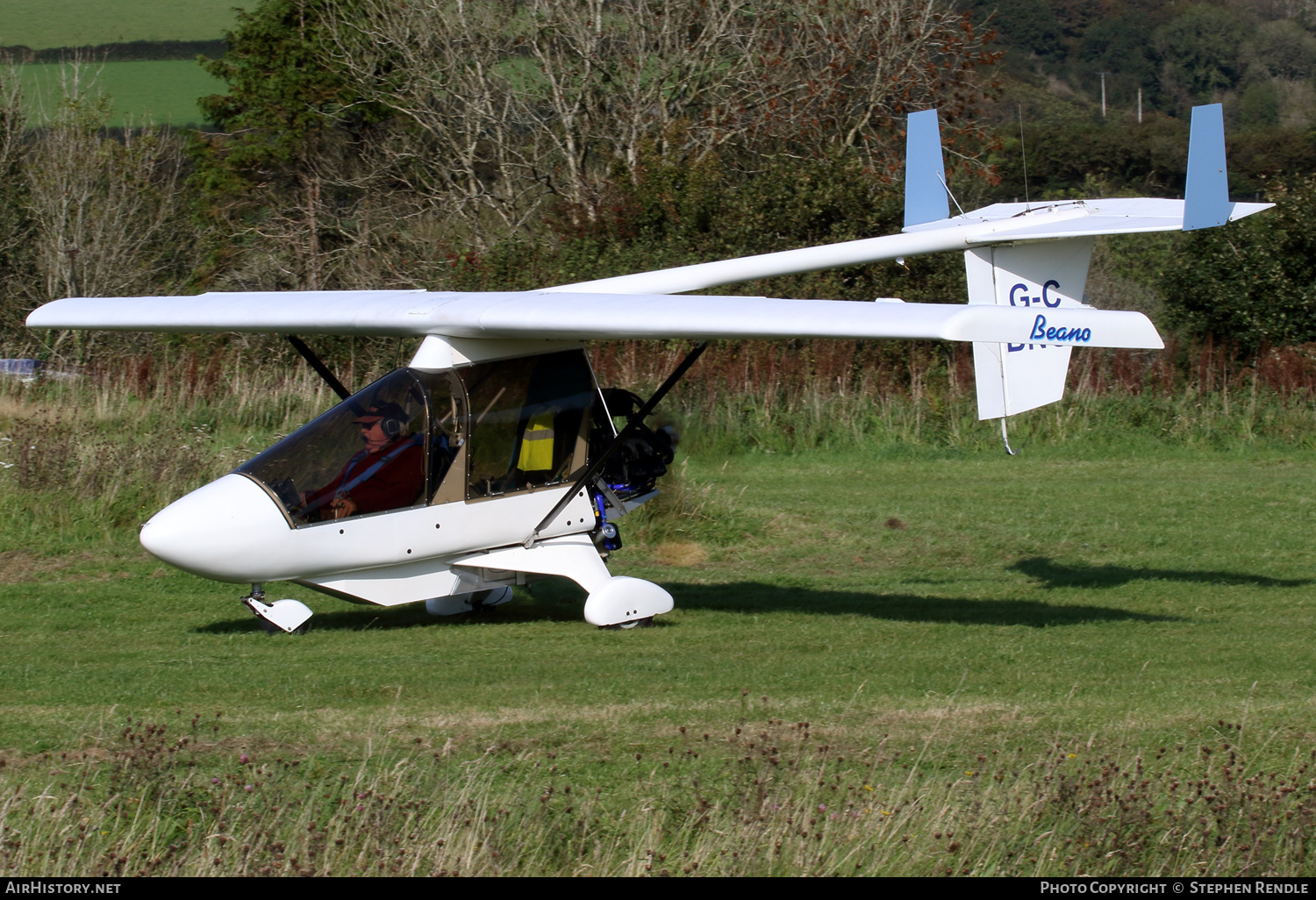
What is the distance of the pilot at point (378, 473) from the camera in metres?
8.66

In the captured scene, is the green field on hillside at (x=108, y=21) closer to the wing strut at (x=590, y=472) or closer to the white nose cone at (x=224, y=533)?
the wing strut at (x=590, y=472)

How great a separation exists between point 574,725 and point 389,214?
2471cm

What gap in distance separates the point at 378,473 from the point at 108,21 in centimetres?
5572

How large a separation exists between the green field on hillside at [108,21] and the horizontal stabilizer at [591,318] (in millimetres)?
45828

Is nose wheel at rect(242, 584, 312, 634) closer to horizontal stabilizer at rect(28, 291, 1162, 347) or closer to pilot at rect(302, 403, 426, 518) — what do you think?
pilot at rect(302, 403, 426, 518)

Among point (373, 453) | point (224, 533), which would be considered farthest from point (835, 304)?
point (224, 533)

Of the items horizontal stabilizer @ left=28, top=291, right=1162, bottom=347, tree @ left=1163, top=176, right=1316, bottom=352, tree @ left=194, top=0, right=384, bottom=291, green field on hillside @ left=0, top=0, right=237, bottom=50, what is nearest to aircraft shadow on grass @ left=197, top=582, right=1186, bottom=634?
horizontal stabilizer @ left=28, top=291, right=1162, bottom=347

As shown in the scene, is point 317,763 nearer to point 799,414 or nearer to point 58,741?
point 58,741

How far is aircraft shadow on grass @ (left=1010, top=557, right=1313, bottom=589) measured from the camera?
11.5 meters

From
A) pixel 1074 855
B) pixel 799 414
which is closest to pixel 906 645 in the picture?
pixel 1074 855

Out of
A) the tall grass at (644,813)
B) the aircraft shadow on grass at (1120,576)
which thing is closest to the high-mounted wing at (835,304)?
the aircraft shadow on grass at (1120,576)

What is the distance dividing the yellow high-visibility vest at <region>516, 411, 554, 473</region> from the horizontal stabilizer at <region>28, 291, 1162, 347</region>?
658 mm

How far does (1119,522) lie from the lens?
14023 mm

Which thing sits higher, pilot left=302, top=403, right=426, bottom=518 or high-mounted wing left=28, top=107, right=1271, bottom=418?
high-mounted wing left=28, top=107, right=1271, bottom=418
